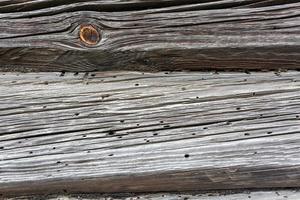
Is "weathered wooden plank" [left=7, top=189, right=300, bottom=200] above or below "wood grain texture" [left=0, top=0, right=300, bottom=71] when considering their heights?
below

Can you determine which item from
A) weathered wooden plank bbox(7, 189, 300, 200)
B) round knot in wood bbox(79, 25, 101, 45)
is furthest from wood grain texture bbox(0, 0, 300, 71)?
weathered wooden plank bbox(7, 189, 300, 200)

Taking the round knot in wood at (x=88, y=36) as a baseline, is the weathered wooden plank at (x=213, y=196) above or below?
below

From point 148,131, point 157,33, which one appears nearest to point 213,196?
point 148,131

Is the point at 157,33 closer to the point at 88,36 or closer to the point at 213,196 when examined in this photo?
the point at 88,36

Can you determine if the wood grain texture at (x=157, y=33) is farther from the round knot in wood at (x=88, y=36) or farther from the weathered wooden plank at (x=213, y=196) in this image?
the weathered wooden plank at (x=213, y=196)

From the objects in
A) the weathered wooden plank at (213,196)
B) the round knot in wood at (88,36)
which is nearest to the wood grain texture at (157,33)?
the round knot in wood at (88,36)

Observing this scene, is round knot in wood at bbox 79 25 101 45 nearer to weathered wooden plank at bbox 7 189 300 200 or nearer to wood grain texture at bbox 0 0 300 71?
wood grain texture at bbox 0 0 300 71

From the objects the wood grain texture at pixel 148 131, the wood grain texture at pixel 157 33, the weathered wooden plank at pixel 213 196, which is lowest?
the weathered wooden plank at pixel 213 196
